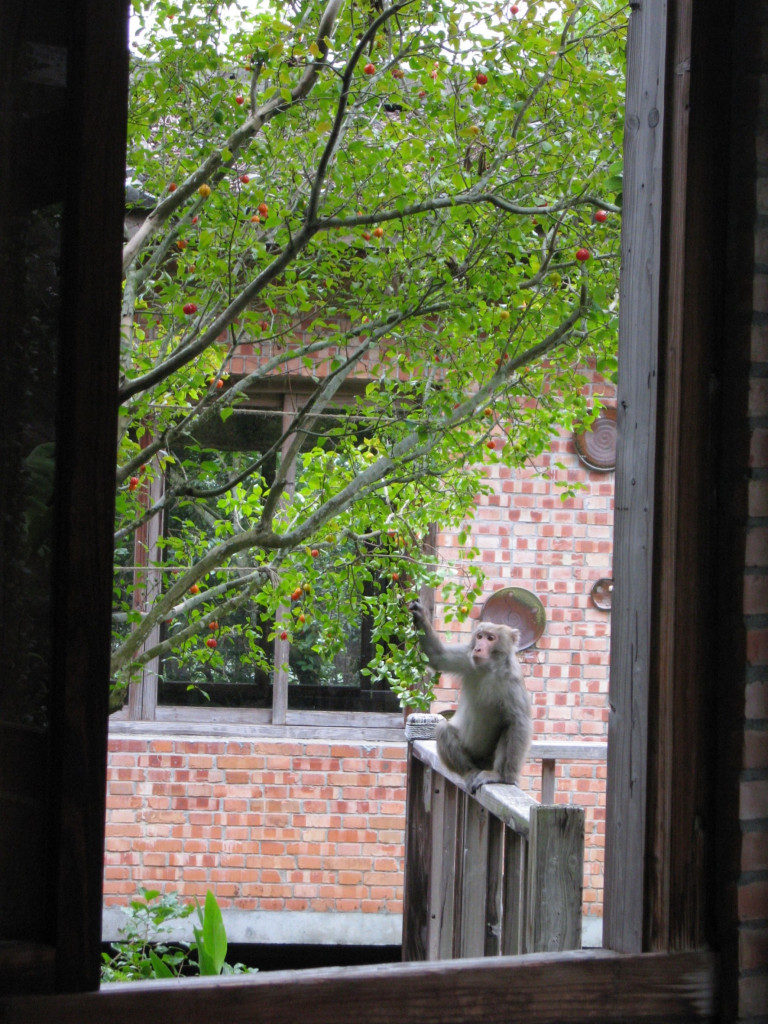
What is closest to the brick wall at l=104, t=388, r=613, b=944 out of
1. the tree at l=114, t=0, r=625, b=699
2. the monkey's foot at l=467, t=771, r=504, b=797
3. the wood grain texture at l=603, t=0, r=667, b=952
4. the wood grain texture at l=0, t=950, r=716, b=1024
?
the tree at l=114, t=0, r=625, b=699

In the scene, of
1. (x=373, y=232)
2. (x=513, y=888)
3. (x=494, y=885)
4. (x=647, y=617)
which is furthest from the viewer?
(x=373, y=232)

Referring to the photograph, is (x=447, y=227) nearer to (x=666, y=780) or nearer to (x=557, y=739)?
(x=666, y=780)

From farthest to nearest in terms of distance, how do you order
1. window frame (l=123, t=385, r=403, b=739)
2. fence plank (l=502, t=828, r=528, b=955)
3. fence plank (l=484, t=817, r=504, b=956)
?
1. window frame (l=123, t=385, r=403, b=739)
2. fence plank (l=484, t=817, r=504, b=956)
3. fence plank (l=502, t=828, r=528, b=955)

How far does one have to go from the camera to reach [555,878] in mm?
2771

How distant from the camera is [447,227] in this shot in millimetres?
3732

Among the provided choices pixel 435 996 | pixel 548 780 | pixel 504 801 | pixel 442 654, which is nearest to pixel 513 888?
pixel 504 801

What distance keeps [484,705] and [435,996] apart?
117 inches

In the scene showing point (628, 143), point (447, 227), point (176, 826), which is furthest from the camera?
point (176, 826)

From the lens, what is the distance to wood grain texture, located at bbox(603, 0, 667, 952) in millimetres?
2027

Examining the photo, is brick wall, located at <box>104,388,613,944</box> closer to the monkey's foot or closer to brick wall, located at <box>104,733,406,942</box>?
brick wall, located at <box>104,733,406,942</box>

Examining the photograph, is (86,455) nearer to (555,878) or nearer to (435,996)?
(435,996)

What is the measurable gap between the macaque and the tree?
476 mm

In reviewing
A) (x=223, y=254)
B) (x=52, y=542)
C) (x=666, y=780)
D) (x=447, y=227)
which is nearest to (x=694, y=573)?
(x=666, y=780)

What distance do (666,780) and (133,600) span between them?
14.7 ft
